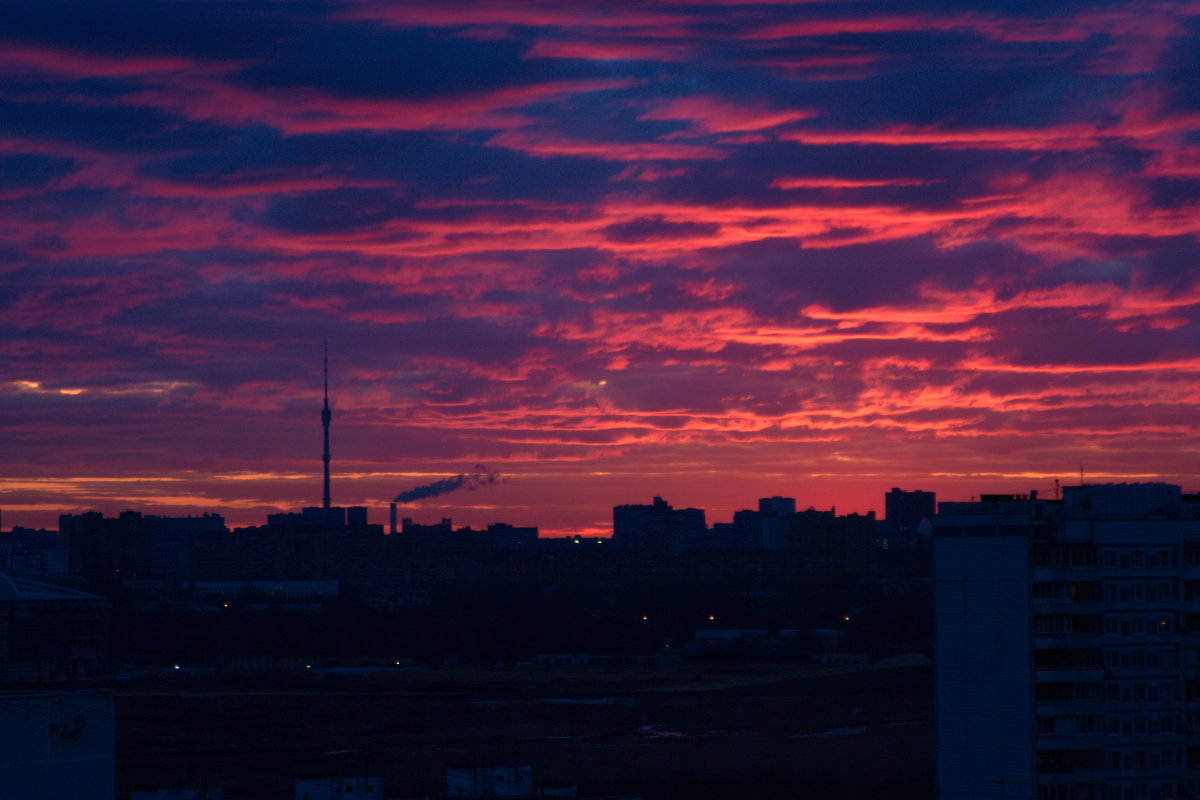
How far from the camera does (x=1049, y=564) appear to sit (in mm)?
43375

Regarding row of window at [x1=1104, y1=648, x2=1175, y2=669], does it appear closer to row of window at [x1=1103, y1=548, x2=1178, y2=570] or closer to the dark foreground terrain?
row of window at [x1=1103, y1=548, x2=1178, y2=570]

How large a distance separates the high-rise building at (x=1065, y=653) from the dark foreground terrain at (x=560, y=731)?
84.1ft

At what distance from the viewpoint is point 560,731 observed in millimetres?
96875

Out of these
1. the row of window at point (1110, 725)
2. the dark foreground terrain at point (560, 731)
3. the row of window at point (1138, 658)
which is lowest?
the dark foreground terrain at point (560, 731)

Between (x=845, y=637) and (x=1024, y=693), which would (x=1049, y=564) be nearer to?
(x=1024, y=693)

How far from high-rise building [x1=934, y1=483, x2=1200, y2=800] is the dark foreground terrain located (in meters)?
25.6

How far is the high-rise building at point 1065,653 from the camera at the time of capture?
42000mm

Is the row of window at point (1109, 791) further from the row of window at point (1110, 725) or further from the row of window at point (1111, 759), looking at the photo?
the row of window at point (1110, 725)

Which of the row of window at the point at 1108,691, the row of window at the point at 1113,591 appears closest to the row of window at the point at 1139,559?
the row of window at the point at 1113,591

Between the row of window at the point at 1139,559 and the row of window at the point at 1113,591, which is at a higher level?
the row of window at the point at 1139,559

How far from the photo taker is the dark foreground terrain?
74.3m

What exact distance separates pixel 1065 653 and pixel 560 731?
57321mm

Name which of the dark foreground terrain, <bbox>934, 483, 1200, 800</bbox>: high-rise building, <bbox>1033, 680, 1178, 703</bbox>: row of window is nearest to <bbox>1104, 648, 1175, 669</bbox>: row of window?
<bbox>934, 483, 1200, 800</bbox>: high-rise building

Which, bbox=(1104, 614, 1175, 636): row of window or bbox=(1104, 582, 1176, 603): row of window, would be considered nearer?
bbox=(1104, 614, 1175, 636): row of window
